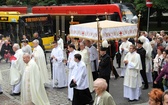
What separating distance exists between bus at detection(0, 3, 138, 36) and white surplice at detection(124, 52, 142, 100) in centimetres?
986

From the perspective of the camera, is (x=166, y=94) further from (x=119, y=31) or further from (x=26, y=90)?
(x=119, y=31)

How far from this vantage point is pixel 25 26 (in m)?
21.6

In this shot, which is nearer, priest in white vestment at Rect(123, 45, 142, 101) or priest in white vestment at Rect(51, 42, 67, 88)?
priest in white vestment at Rect(123, 45, 142, 101)

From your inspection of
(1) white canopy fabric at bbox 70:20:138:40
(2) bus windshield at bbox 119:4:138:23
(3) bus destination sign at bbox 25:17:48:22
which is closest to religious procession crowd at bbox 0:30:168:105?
(1) white canopy fabric at bbox 70:20:138:40

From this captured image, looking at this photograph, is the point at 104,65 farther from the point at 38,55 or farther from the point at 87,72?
the point at 38,55

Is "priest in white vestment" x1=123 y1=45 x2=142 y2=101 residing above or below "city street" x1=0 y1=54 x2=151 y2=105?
above

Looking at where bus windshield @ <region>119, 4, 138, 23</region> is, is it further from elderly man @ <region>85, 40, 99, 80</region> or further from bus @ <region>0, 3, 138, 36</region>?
elderly man @ <region>85, 40, 99, 80</region>

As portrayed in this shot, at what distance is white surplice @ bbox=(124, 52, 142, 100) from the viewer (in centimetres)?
985

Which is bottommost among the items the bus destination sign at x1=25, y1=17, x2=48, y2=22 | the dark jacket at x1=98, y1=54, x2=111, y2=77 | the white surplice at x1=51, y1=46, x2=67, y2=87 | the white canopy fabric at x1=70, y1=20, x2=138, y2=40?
the white surplice at x1=51, y1=46, x2=67, y2=87

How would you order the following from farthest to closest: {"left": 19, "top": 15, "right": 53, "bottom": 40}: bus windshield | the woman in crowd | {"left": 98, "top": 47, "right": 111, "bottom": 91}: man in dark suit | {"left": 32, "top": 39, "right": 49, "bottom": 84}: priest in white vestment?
{"left": 19, "top": 15, "right": 53, "bottom": 40}: bus windshield, {"left": 32, "top": 39, "right": 49, "bottom": 84}: priest in white vestment, {"left": 98, "top": 47, "right": 111, "bottom": 91}: man in dark suit, the woman in crowd

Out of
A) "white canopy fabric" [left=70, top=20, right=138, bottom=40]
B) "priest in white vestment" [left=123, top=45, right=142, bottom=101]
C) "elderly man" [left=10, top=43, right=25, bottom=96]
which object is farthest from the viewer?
"elderly man" [left=10, top=43, right=25, bottom=96]

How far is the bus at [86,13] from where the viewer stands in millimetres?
21922

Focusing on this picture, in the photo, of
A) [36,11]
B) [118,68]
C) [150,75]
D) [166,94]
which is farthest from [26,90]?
Result: [36,11]

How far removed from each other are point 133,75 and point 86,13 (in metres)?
14.5
